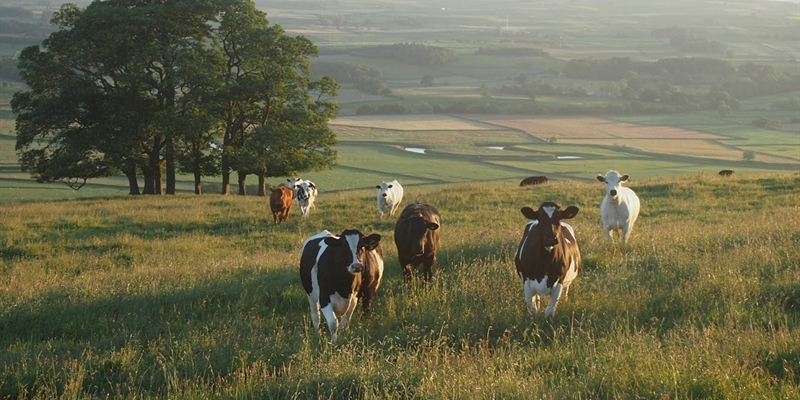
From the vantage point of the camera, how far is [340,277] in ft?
33.0

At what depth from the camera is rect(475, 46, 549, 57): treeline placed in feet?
485

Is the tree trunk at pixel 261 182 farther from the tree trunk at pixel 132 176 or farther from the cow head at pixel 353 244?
the cow head at pixel 353 244

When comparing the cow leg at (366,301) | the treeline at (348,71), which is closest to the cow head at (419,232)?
the cow leg at (366,301)

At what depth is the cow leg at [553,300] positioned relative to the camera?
33.2ft

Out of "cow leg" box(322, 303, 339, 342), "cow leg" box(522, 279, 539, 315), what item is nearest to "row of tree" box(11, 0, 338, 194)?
"cow leg" box(322, 303, 339, 342)

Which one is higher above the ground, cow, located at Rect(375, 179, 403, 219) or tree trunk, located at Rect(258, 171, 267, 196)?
cow, located at Rect(375, 179, 403, 219)

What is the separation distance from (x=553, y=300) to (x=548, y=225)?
100 centimetres

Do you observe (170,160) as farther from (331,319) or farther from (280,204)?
(331,319)

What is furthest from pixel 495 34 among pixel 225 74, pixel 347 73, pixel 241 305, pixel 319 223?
pixel 241 305

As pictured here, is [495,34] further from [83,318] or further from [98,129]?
[83,318]

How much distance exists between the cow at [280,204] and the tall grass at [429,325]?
5987mm

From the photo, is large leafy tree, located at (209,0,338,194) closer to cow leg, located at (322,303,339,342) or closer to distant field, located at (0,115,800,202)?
distant field, located at (0,115,800,202)

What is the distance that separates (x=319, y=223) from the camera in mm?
24250

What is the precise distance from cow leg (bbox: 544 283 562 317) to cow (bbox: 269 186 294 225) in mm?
15400
